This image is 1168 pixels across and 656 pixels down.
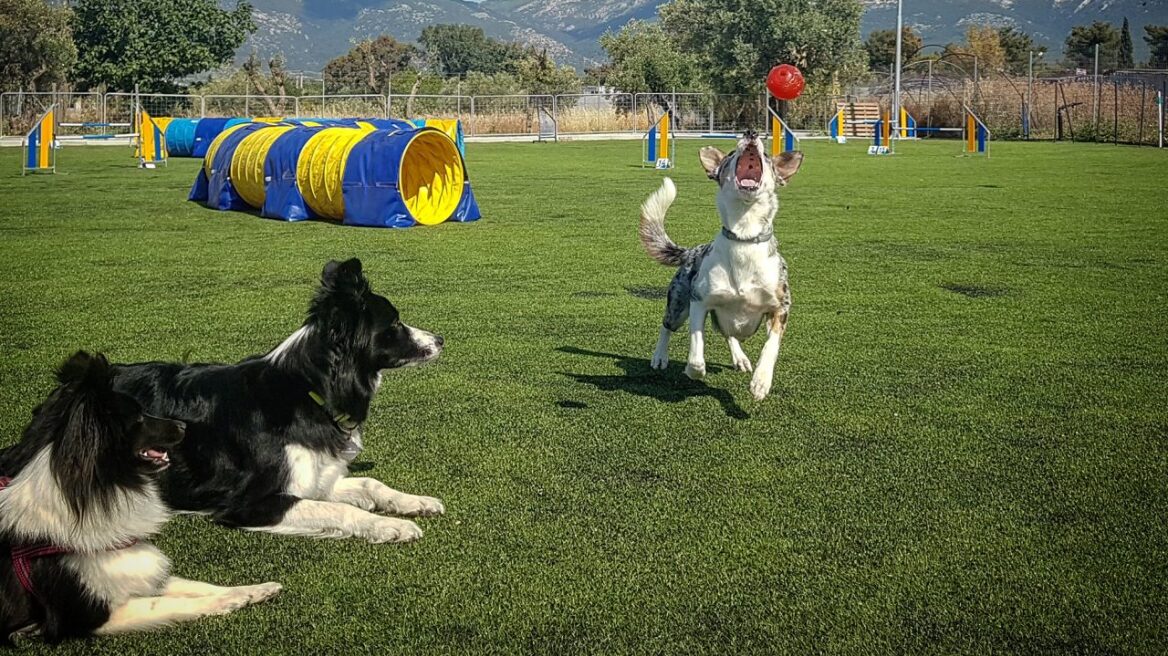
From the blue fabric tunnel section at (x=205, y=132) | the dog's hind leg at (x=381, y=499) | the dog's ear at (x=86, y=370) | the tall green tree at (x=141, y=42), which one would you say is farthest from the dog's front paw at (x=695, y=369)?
the tall green tree at (x=141, y=42)

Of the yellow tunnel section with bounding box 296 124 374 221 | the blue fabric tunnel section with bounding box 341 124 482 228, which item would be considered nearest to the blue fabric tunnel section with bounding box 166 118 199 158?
the yellow tunnel section with bounding box 296 124 374 221

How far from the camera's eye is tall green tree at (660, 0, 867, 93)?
200 ft

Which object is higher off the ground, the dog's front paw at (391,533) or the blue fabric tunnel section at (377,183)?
the blue fabric tunnel section at (377,183)

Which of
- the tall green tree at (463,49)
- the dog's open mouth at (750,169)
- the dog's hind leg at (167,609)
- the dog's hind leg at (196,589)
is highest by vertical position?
the tall green tree at (463,49)

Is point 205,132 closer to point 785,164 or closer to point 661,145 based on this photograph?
point 661,145

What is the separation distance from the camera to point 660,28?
→ 8719cm

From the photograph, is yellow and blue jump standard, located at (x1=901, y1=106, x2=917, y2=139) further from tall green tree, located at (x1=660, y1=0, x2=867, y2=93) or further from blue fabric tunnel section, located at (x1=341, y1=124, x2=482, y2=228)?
blue fabric tunnel section, located at (x1=341, y1=124, x2=482, y2=228)

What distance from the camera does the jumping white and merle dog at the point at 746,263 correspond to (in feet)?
20.1

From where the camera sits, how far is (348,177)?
15.3 metres

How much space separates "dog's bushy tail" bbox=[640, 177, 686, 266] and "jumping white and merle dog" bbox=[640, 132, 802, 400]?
0.65 m

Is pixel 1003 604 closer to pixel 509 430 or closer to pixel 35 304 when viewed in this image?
pixel 509 430

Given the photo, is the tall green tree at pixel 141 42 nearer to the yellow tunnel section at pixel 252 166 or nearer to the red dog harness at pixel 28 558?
the yellow tunnel section at pixel 252 166

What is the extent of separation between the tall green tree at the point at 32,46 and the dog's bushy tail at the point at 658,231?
5394 centimetres

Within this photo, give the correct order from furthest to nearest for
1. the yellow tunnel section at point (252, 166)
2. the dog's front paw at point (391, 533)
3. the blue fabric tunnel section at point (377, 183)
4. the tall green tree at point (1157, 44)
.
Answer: the tall green tree at point (1157, 44) < the yellow tunnel section at point (252, 166) < the blue fabric tunnel section at point (377, 183) < the dog's front paw at point (391, 533)
